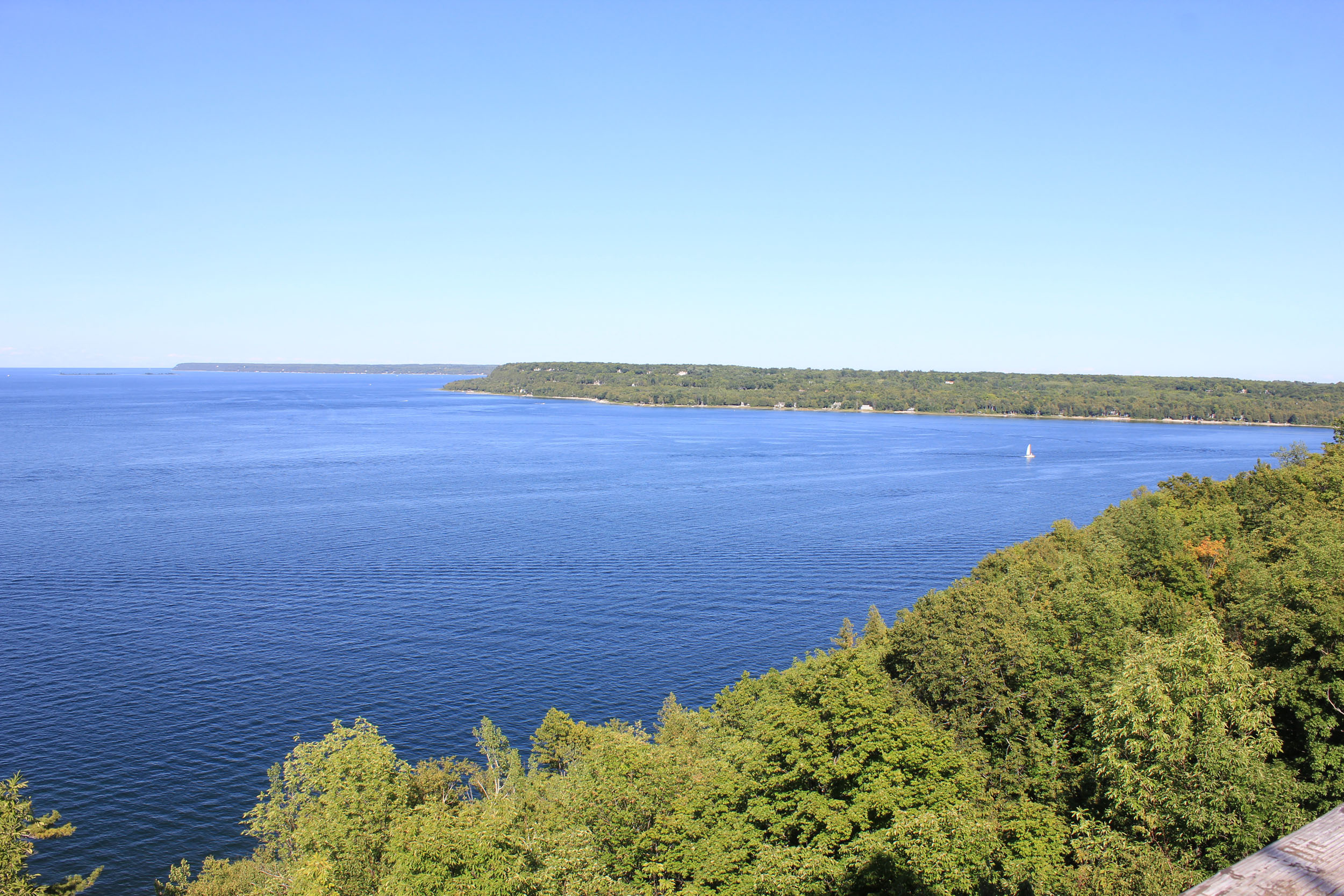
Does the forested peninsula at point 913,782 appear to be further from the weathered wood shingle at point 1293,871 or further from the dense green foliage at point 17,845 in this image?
the weathered wood shingle at point 1293,871

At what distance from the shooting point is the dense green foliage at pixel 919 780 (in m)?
16.5

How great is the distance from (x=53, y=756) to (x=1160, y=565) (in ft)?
145

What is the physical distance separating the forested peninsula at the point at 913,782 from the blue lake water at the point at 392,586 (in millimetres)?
6260

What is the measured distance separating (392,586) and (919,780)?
131 ft

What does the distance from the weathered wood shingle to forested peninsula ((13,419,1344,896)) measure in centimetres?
1296

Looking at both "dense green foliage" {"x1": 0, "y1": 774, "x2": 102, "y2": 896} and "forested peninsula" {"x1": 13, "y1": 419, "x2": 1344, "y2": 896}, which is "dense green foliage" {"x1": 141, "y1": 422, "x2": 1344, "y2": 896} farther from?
"dense green foliage" {"x1": 0, "y1": 774, "x2": 102, "y2": 896}

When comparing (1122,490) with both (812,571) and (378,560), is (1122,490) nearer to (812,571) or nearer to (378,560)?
(812,571)

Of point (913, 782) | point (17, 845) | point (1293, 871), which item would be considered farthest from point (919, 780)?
point (17, 845)

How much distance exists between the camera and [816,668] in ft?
72.1

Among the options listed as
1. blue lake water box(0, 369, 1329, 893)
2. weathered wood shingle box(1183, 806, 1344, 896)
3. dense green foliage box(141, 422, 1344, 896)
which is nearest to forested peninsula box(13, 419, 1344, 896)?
dense green foliage box(141, 422, 1344, 896)

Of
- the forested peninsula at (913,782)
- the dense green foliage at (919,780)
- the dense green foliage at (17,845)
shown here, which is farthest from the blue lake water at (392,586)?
the dense green foliage at (919,780)

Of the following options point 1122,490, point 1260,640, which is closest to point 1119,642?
point 1260,640

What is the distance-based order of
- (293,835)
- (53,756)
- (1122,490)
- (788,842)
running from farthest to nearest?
(1122,490), (53,756), (293,835), (788,842)

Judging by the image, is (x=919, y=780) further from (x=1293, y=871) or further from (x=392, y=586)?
(x=392, y=586)
